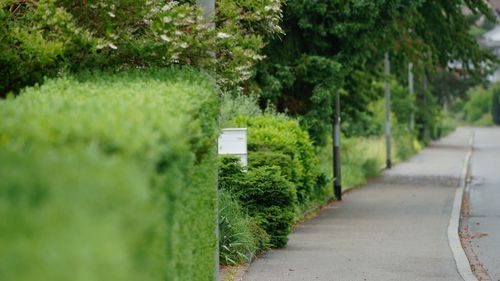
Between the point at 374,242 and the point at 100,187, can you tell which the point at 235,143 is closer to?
the point at 374,242

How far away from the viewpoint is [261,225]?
16.9m

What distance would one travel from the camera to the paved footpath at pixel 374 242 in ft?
46.9

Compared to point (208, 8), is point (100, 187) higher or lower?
lower

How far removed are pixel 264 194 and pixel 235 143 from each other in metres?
1.13

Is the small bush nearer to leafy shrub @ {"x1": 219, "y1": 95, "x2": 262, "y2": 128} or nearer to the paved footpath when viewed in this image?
the paved footpath

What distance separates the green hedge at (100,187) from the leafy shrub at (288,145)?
10.3 meters

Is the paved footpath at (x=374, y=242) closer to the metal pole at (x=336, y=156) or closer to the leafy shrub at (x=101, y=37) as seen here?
the metal pole at (x=336, y=156)

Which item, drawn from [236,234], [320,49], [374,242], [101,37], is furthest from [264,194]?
[320,49]

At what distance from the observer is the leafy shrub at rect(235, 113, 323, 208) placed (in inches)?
742

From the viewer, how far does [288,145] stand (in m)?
19.2

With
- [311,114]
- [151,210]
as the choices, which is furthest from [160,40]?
[311,114]

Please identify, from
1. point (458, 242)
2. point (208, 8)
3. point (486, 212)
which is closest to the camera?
point (208, 8)

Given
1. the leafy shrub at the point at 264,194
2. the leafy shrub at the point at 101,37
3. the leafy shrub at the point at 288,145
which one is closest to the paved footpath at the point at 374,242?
the leafy shrub at the point at 264,194

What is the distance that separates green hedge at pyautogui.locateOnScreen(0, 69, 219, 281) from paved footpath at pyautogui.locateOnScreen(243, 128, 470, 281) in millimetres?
5890
